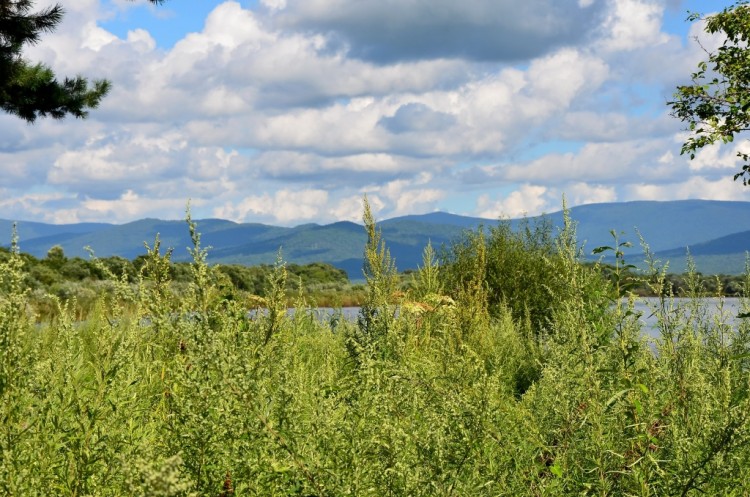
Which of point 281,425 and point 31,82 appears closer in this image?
point 281,425

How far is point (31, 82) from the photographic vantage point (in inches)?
668

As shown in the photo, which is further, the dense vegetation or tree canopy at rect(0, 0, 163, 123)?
tree canopy at rect(0, 0, 163, 123)

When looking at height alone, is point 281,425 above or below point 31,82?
below

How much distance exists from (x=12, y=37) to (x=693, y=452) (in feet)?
56.1

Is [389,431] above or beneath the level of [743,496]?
above

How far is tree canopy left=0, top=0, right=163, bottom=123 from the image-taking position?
1652 centimetres

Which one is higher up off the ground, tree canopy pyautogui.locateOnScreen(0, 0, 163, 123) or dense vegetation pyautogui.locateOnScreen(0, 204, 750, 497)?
tree canopy pyautogui.locateOnScreen(0, 0, 163, 123)

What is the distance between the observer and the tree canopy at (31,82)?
16516 mm

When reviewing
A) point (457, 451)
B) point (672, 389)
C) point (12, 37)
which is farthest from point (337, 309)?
point (12, 37)

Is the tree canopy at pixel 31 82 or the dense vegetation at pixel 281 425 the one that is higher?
the tree canopy at pixel 31 82

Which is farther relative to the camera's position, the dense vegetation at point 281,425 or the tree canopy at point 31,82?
the tree canopy at point 31,82

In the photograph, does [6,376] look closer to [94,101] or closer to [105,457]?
[105,457]

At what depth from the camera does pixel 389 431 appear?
114 inches

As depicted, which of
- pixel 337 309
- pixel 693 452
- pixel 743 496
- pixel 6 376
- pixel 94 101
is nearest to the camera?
pixel 6 376
